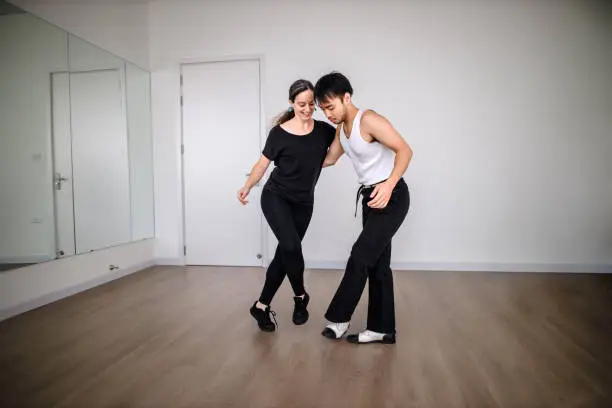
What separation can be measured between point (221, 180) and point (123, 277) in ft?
4.53

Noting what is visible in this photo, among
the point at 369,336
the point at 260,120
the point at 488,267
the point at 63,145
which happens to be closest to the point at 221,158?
the point at 260,120

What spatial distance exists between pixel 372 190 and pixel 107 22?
333cm

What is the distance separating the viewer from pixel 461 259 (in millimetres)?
4152

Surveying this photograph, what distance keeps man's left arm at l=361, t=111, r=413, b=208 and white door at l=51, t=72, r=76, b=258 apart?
8.28ft

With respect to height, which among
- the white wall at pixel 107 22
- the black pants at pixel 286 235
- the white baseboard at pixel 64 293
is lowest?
the white baseboard at pixel 64 293

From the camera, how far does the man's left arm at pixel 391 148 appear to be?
180 cm

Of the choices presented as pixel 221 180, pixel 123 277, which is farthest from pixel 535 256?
pixel 123 277

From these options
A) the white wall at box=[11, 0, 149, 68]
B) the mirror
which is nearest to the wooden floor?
the mirror

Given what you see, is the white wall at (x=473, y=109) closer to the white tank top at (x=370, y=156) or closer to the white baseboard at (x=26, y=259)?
the white tank top at (x=370, y=156)

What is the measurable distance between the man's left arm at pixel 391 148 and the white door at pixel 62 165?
252cm

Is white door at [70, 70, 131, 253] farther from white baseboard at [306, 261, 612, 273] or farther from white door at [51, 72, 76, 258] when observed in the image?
white baseboard at [306, 261, 612, 273]

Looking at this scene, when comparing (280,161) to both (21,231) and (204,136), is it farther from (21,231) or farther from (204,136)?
(204,136)

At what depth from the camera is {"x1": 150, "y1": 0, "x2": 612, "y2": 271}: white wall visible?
400cm

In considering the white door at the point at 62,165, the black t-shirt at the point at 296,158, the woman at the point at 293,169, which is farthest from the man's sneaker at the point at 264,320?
the white door at the point at 62,165
